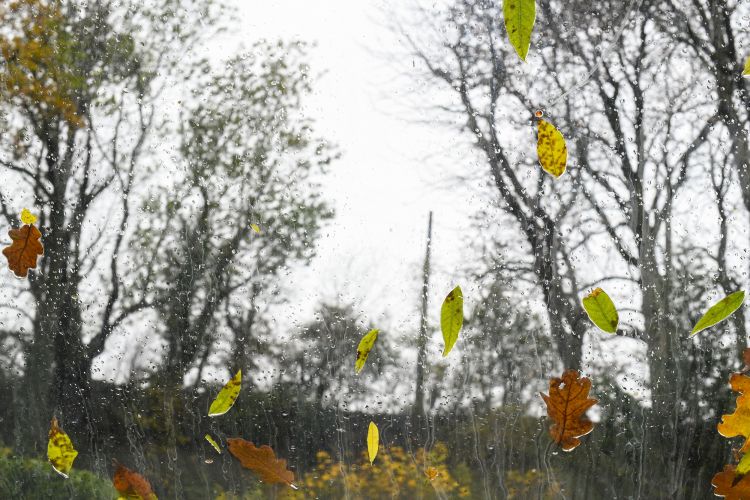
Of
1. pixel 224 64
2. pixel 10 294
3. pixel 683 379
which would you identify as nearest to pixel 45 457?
pixel 10 294

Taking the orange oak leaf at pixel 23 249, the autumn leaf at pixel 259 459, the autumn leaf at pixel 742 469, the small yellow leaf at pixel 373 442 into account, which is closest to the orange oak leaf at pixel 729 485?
the autumn leaf at pixel 742 469

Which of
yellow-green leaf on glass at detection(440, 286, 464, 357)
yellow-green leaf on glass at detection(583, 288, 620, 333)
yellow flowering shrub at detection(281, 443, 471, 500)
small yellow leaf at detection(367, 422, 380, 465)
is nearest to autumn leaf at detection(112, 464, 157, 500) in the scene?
yellow flowering shrub at detection(281, 443, 471, 500)

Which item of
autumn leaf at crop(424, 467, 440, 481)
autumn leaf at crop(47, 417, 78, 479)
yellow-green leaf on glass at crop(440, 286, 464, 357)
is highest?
yellow-green leaf on glass at crop(440, 286, 464, 357)

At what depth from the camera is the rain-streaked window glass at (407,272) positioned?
1.20 m

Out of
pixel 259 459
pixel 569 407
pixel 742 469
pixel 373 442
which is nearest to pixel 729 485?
pixel 742 469

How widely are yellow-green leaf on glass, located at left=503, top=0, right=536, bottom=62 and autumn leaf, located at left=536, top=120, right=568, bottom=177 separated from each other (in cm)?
16

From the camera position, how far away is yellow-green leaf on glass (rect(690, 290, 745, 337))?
3.91ft

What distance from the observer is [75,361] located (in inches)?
52.6

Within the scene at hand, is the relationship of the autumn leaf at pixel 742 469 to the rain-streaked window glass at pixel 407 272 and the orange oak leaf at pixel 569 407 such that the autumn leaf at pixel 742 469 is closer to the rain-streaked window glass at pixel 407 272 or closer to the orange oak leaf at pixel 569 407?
the rain-streaked window glass at pixel 407 272

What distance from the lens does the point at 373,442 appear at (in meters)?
1.22

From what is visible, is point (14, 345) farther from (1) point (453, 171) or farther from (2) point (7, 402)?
(1) point (453, 171)

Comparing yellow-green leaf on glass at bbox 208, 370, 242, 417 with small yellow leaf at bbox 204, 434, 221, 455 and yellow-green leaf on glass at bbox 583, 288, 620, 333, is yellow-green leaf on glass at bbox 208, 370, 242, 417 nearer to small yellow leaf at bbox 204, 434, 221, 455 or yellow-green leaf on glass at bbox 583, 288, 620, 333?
small yellow leaf at bbox 204, 434, 221, 455

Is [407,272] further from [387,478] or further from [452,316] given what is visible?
[387,478]

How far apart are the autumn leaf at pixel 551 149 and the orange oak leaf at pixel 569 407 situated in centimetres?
43
